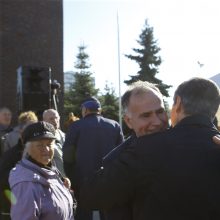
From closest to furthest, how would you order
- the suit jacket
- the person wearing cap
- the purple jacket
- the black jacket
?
the suit jacket → the purple jacket → the black jacket → the person wearing cap

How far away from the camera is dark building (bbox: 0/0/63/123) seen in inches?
718

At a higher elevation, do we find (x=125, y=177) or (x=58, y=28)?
(x=58, y=28)

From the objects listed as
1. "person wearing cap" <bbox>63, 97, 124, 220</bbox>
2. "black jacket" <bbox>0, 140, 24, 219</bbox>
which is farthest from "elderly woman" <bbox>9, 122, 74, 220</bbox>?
"person wearing cap" <bbox>63, 97, 124, 220</bbox>

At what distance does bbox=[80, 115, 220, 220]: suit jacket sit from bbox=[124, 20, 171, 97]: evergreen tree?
34.8 metres

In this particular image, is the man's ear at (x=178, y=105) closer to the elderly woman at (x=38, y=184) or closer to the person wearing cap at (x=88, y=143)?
the elderly woman at (x=38, y=184)

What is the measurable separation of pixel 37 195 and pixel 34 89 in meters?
7.61

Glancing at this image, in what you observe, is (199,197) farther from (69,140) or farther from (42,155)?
(69,140)

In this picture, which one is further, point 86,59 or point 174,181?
point 86,59

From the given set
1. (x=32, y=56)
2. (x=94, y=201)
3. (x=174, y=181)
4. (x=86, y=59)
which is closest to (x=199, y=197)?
(x=174, y=181)

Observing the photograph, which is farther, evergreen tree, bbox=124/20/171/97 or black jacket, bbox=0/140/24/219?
evergreen tree, bbox=124/20/171/97

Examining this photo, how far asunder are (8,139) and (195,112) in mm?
3962

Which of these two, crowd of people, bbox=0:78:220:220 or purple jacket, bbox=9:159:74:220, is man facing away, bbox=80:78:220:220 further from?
purple jacket, bbox=9:159:74:220

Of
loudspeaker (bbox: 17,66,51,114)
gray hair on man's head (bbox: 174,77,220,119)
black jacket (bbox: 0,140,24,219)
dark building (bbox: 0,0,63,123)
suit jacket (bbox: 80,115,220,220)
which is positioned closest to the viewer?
suit jacket (bbox: 80,115,220,220)

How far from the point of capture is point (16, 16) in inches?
733
